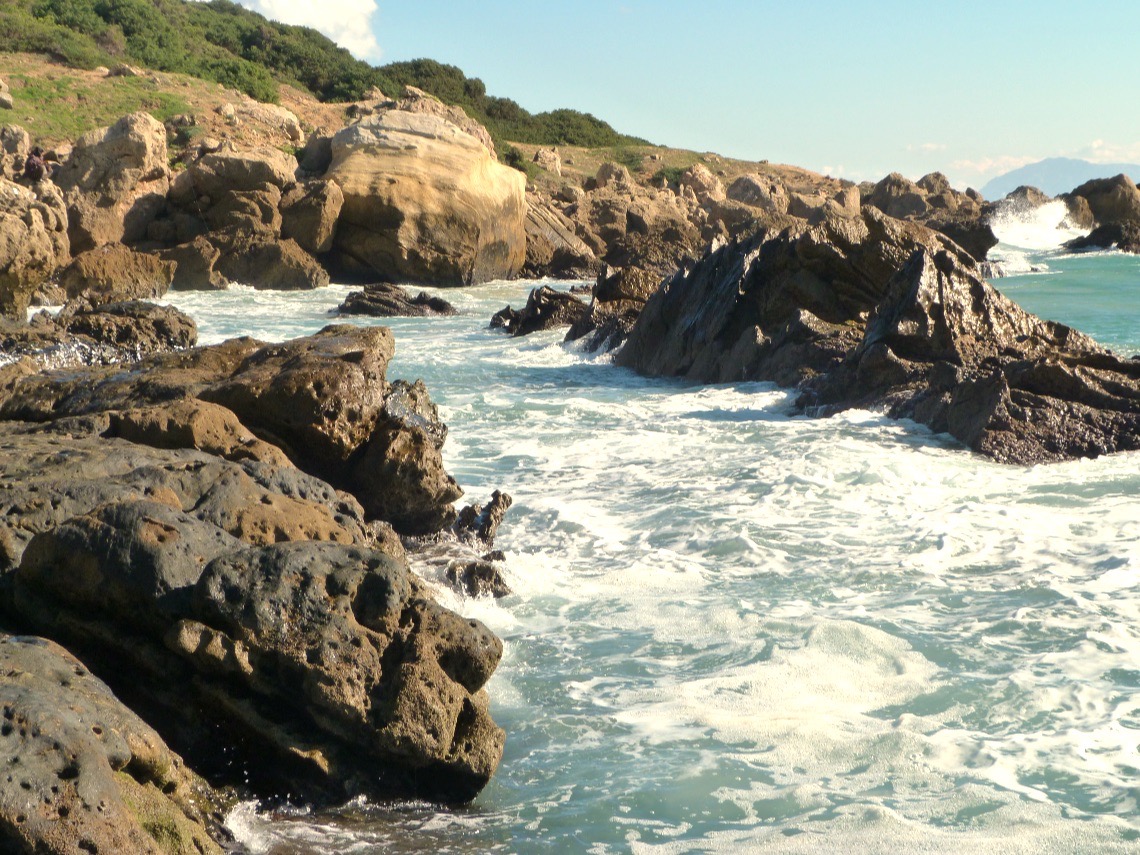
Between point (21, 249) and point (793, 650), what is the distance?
1241cm

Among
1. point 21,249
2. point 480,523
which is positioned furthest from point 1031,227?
point 480,523

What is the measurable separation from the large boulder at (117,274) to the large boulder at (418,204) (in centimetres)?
448

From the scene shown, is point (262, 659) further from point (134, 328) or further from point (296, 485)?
point (134, 328)

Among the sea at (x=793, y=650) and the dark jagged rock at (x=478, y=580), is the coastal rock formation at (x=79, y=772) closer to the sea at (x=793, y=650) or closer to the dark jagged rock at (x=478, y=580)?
the sea at (x=793, y=650)

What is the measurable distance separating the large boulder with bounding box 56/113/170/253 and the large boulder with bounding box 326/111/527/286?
3.44 metres

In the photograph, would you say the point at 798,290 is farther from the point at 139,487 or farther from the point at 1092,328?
the point at 139,487

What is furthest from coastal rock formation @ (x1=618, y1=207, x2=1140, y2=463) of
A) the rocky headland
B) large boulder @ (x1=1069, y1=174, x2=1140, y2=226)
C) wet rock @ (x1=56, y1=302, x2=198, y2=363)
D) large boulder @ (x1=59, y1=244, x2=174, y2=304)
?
large boulder @ (x1=1069, y1=174, x2=1140, y2=226)

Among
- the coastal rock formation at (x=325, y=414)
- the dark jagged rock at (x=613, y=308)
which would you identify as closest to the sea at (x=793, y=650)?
the coastal rock formation at (x=325, y=414)

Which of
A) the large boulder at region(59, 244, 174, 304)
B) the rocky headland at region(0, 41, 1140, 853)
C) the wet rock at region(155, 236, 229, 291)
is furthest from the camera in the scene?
the wet rock at region(155, 236, 229, 291)

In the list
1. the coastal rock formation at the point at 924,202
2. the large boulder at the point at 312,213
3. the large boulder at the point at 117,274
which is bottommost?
the large boulder at the point at 117,274

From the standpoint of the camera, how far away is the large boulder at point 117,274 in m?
19.0

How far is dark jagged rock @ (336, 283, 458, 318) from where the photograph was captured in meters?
20.0

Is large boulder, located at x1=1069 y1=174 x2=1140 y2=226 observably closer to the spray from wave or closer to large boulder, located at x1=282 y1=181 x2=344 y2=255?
the spray from wave

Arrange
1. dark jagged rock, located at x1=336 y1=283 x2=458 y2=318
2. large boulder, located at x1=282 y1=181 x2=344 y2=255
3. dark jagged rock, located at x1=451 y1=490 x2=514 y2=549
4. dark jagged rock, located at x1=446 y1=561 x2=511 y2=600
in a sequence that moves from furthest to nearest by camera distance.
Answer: large boulder, located at x1=282 y1=181 x2=344 y2=255 < dark jagged rock, located at x1=336 y1=283 x2=458 y2=318 < dark jagged rock, located at x1=451 y1=490 x2=514 y2=549 < dark jagged rock, located at x1=446 y1=561 x2=511 y2=600
